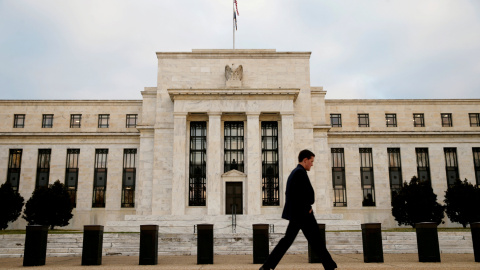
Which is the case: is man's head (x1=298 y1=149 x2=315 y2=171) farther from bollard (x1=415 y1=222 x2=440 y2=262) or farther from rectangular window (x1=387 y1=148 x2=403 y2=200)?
rectangular window (x1=387 y1=148 x2=403 y2=200)

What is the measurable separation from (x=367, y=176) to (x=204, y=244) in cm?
3409

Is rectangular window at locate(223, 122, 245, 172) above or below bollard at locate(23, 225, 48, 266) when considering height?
above

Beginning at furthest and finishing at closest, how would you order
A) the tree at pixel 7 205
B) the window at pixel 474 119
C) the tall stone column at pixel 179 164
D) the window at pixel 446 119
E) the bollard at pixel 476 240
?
1. the window at pixel 474 119
2. the window at pixel 446 119
3. the tall stone column at pixel 179 164
4. the tree at pixel 7 205
5. the bollard at pixel 476 240

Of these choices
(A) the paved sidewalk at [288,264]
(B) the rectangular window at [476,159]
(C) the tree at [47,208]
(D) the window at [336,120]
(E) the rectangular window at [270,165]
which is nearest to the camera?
(A) the paved sidewalk at [288,264]

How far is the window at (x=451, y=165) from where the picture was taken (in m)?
45.5

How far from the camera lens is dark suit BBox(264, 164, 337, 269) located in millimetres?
8727

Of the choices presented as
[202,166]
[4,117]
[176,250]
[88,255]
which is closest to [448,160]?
[202,166]

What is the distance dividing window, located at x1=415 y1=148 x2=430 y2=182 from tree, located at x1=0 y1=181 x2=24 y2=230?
3919 centimetres

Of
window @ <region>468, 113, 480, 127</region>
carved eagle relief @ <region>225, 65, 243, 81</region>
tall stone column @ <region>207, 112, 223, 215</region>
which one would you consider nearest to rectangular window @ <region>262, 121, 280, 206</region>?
tall stone column @ <region>207, 112, 223, 215</region>

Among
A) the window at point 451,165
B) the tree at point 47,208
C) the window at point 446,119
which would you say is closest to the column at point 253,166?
the tree at point 47,208

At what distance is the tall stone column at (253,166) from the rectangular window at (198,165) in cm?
422

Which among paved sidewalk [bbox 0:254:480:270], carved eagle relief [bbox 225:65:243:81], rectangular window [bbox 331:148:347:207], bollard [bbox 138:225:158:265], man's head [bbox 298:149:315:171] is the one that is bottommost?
paved sidewalk [bbox 0:254:480:270]

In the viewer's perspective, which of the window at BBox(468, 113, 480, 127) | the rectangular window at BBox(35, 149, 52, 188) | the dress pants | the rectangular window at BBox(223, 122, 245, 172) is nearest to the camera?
the dress pants

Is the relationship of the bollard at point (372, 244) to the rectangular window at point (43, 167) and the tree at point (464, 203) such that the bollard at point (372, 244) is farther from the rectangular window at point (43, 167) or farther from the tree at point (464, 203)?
the rectangular window at point (43, 167)
